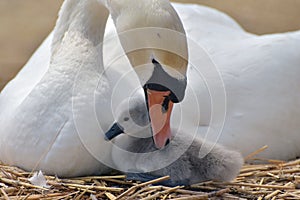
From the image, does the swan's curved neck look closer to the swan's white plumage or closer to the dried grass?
the swan's white plumage

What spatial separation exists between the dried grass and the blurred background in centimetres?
342

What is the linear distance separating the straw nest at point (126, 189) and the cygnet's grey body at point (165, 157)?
5 centimetres

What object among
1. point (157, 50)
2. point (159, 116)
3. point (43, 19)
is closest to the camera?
point (157, 50)

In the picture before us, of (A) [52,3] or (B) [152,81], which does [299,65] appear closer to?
(B) [152,81]

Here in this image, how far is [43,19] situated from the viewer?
7.52 m

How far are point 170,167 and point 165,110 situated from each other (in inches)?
10.4

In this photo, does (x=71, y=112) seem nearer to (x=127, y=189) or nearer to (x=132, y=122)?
(x=132, y=122)

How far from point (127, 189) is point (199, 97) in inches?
27.1

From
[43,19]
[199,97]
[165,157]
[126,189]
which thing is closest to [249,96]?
[199,97]

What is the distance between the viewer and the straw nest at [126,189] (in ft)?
8.26

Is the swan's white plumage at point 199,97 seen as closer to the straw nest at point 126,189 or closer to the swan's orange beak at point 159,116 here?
the straw nest at point 126,189

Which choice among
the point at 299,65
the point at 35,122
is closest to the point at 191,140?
the point at 35,122

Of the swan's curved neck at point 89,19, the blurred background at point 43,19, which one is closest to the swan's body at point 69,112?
the swan's curved neck at point 89,19

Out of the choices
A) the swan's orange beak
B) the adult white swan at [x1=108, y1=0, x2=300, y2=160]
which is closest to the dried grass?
the swan's orange beak
